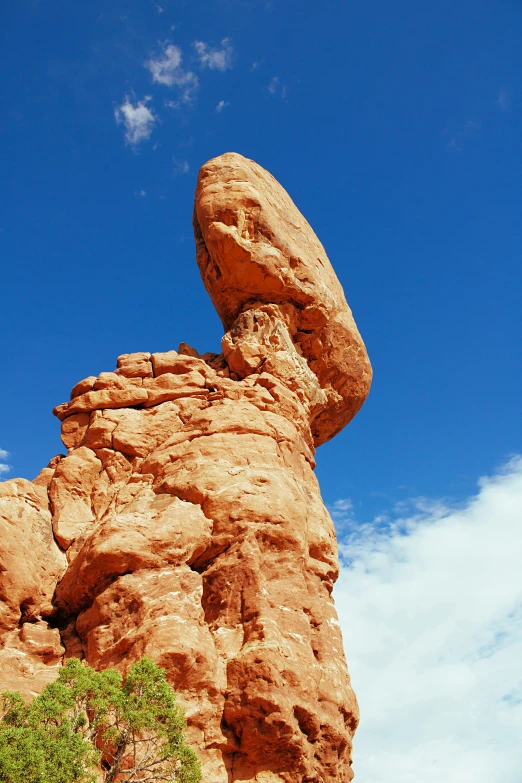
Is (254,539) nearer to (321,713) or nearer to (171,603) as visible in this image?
(171,603)

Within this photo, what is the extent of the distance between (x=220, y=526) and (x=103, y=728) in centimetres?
613

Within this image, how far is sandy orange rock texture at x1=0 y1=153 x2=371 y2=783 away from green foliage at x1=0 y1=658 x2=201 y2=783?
1.49m

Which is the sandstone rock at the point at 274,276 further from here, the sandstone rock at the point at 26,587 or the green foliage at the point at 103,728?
the green foliage at the point at 103,728

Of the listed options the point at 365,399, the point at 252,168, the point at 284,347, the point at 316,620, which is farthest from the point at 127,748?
the point at 252,168

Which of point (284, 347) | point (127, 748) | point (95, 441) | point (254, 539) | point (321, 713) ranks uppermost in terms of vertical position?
point (284, 347)

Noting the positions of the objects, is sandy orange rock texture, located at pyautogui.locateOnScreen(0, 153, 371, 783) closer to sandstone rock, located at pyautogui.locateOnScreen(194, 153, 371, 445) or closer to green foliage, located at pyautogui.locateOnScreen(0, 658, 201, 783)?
sandstone rock, located at pyautogui.locateOnScreen(194, 153, 371, 445)

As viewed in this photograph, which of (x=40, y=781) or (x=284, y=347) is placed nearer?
(x=40, y=781)

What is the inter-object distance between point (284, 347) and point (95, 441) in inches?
303

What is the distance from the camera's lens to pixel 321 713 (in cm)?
1833

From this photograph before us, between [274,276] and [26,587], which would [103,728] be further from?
[274,276]

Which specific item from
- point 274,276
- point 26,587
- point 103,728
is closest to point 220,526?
point 26,587

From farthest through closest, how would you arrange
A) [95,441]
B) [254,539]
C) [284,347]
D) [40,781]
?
1. [284,347]
2. [95,441]
3. [254,539]
4. [40,781]

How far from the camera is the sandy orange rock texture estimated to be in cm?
1741

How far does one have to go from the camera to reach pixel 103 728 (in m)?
15.9
